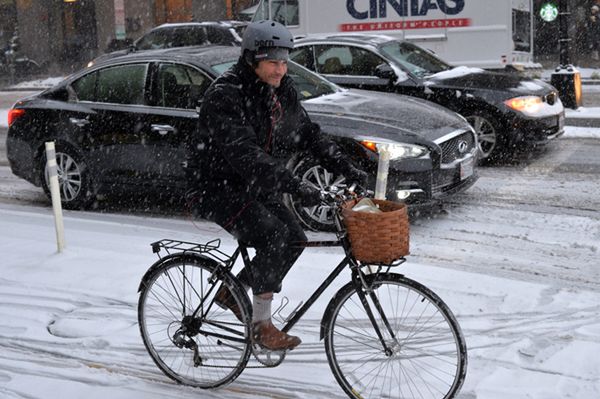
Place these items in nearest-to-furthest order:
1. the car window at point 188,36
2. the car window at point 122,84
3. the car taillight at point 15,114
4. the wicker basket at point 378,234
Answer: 1. the wicker basket at point 378,234
2. the car window at point 122,84
3. the car taillight at point 15,114
4. the car window at point 188,36

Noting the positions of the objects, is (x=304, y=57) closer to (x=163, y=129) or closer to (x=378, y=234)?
(x=163, y=129)

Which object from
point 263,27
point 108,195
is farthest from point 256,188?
point 108,195

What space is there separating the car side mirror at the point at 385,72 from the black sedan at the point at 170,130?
1.75 m

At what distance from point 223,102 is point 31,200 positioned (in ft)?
20.9

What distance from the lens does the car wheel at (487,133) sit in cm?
1098

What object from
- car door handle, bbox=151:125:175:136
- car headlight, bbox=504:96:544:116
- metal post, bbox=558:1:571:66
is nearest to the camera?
car door handle, bbox=151:125:175:136

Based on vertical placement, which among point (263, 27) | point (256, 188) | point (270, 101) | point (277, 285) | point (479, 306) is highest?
point (263, 27)

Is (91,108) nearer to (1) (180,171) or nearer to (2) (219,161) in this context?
(1) (180,171)

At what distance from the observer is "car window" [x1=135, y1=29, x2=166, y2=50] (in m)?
21.0

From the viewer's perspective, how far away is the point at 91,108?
8906 mm

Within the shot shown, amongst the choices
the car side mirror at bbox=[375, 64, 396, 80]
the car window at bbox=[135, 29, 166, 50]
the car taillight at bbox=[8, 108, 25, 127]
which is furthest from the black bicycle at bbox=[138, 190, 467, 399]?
the car window at bbox=[135, 29, 166, 50]

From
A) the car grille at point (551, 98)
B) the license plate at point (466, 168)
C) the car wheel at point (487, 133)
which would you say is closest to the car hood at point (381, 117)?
the license plate at point (466, 168)

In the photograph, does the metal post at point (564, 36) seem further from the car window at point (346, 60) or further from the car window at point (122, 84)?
the car window at point (122, 84)

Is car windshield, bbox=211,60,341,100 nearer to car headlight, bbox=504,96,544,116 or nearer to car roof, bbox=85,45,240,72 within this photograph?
car roof, bbox=85,45,240,72
